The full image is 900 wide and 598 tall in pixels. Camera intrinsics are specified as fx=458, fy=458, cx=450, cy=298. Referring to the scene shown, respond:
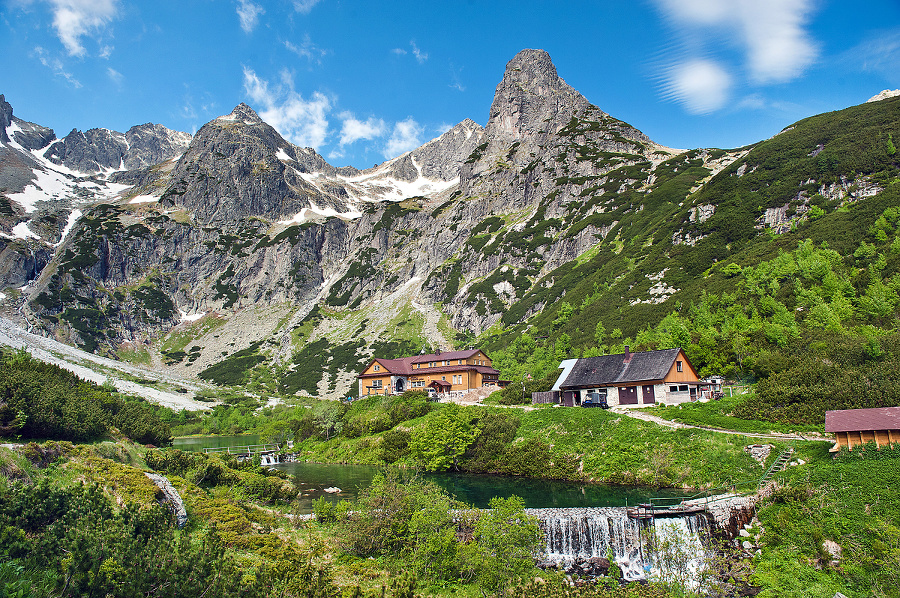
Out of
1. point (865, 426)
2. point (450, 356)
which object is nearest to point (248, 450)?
point (450, 356)

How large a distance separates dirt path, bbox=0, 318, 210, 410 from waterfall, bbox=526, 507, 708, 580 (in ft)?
356

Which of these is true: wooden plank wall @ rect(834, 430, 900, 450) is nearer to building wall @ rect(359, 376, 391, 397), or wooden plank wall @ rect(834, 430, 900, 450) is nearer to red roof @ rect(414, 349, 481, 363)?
red roof @ rect(414, 349, 481, 363)

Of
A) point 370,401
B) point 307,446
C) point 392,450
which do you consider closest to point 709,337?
point 392,450

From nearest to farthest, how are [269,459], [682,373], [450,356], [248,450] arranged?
[682,373], [269,459], [248,450], [450,356]

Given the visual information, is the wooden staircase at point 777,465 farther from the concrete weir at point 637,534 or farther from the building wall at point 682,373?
the building wall at point 682,373

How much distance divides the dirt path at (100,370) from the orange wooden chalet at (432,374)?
5341cm

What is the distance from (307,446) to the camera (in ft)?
232

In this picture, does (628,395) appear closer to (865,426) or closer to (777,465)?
(777,465)

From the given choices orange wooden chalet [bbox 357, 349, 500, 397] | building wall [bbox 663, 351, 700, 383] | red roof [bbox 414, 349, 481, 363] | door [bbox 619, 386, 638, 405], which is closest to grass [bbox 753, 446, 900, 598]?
building wall [bbox 663, 351, 700, 383]

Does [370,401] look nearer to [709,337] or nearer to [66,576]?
[709,337]

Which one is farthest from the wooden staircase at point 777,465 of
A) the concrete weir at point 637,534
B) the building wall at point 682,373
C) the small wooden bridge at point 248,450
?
the small wooden bridge at point 248,450

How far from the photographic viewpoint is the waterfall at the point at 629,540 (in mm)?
23125

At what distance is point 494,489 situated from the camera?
38.9 meters

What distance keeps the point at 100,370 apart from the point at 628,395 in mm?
126400
